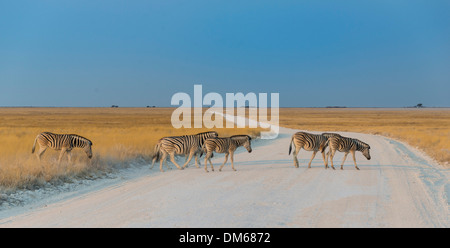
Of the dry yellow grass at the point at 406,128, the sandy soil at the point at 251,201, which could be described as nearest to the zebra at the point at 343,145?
the sandy soil at the point at 251,201

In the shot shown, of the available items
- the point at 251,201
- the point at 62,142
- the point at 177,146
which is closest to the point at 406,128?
the point at 177,146

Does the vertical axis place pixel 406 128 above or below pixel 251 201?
above

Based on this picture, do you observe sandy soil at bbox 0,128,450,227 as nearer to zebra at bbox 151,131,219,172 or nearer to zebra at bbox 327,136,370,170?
zebra at bbox 151,131,219,172

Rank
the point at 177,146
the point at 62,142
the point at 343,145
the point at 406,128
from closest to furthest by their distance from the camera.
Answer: the point at 62,142
the point at 177,146
the point at 343,145
the point at 406,128

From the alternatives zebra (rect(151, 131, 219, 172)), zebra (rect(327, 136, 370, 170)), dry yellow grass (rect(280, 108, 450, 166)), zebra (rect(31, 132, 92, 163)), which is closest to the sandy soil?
zebra (rect(151, 131, 219, 172))

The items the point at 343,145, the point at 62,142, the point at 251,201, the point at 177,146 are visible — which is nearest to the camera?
the point at 251,201

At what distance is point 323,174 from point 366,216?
229 inches

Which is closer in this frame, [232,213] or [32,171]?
[232,213]

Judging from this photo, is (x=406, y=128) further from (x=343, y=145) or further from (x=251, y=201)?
(x=251, y=201)

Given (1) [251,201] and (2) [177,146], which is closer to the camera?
(1) [251,201]

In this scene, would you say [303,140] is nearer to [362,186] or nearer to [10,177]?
[362,186]

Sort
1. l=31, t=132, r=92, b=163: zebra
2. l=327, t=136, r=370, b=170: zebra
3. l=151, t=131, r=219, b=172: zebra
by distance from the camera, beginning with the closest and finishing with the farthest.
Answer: l=31, t=132, r=92, b=163: zebra
l=151, t=131, r=219, b=172: zebra
l=327, t=136, r=370, b=170: zebra

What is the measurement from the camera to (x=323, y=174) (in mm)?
13344
